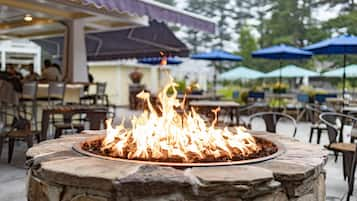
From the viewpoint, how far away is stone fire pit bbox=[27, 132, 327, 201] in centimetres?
206

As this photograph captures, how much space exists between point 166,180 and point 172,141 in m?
0.84

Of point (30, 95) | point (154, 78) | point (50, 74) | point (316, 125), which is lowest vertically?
point (316, 125)

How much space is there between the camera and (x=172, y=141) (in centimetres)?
289

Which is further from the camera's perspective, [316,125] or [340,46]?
[340,46]

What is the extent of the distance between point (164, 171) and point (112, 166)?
35cm

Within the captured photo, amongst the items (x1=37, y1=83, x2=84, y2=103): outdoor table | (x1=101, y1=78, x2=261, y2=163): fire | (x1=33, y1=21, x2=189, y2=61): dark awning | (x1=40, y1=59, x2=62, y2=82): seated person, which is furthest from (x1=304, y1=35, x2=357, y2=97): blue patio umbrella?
(x1=40, y1=59, x2=62, y2=82): seated person

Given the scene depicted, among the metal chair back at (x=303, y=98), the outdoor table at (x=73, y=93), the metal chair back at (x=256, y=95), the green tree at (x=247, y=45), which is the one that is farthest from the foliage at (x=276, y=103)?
the green tree at (x=247, y=45)

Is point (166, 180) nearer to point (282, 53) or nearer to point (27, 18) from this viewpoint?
point (27, 18)

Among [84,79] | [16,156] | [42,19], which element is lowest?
[16,156]

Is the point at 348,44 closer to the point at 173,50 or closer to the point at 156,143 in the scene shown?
the point at 173,50

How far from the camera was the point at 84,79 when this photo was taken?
826 centimetres

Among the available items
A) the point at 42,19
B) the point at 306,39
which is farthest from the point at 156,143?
the point at 306,39

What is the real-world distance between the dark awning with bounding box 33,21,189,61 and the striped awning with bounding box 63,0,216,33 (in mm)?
2157

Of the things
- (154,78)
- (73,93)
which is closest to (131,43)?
(73,93)
